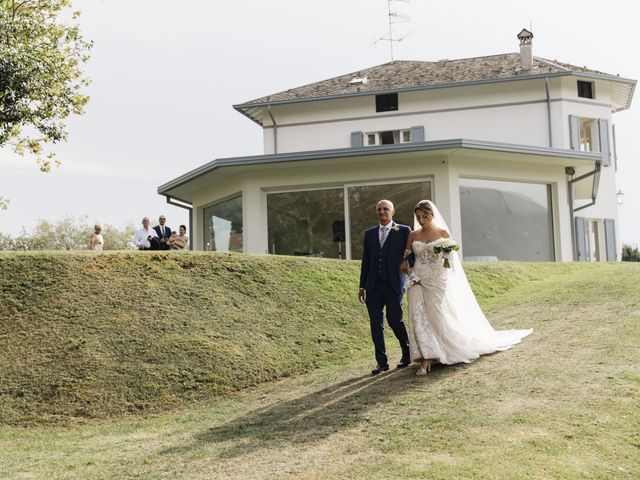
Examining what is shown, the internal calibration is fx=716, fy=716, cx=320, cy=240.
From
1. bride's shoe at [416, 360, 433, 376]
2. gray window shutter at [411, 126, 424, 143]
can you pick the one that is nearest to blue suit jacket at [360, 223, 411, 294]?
bride's shoe at [416, 360, 433, 376]

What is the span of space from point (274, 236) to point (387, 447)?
47.3 ft

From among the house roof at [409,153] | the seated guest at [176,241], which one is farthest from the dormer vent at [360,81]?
the seated guest at [176,241]

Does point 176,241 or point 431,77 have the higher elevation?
point 431,77

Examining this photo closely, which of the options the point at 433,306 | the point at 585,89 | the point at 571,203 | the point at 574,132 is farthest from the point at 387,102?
the point at 433,306

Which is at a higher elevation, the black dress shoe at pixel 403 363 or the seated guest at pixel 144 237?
the seated guest at pixel 144 237

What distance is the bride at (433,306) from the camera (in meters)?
8.74

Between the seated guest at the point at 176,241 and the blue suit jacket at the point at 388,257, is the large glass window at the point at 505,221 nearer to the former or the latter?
the seated guest at the point at 176,241

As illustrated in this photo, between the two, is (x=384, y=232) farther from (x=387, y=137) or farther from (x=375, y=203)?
(x=387, y=137)

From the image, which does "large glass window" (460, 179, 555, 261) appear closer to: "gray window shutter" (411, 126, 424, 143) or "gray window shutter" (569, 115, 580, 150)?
"gray window shutter" (569, 115, 580, 150)

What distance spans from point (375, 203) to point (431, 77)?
11.3 metres

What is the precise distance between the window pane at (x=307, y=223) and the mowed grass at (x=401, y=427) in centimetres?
928

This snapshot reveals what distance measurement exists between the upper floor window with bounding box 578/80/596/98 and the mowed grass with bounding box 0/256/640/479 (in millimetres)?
20020

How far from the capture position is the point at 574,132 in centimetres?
2778

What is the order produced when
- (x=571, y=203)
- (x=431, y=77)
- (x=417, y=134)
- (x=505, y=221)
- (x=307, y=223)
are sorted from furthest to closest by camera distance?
(x=431, y=77)
(x=417, y=134)
(x=571, y=203)
(x=505, y=221)
(x=307, y=223)
